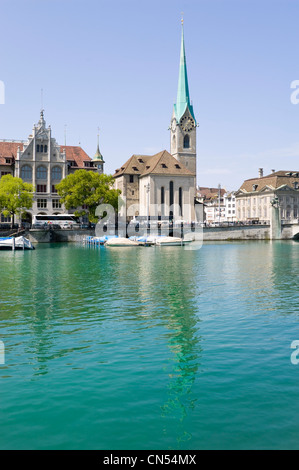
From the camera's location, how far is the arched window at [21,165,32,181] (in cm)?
9944

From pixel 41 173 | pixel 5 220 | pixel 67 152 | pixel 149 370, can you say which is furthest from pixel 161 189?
pixel 149 370

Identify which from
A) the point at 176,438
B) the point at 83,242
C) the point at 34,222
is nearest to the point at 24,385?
the point at 176,438

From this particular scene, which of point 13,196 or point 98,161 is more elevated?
point 98,161

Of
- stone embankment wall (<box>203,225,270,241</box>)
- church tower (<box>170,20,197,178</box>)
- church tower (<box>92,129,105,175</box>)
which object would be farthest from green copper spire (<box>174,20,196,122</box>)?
stone embankment wall (<box>203,225,270,241</box>)

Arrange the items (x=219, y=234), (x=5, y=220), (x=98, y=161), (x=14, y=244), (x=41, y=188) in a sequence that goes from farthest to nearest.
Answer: (x=98, y=161) → (x=219, y=234) → (x=41, y=188) → (x=5, y=220) → (x=14, y=244)

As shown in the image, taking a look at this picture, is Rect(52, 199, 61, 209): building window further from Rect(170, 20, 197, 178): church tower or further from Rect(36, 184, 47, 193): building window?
Rect(170, 20, 197, 178): church tower

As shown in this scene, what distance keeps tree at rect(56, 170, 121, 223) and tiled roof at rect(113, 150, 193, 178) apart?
21618 mm

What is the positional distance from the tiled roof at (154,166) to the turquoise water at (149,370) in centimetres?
8888

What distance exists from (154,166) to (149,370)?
103m

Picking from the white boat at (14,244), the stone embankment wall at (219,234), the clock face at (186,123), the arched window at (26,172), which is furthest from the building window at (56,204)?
the clock face at (186,123)

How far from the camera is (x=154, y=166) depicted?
11475 centimetres

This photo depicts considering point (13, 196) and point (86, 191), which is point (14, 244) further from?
point (86, 191)

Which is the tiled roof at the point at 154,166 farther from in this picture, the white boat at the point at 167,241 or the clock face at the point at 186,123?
the white boat at the point at 167,241

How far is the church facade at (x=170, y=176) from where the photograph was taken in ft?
374
